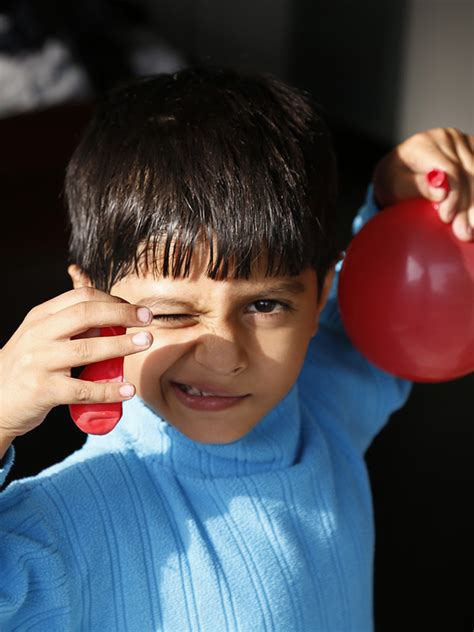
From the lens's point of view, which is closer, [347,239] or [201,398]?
[201,398]

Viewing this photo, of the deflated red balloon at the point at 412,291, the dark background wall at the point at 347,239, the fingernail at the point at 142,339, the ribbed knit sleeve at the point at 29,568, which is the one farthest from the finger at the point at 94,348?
the dark background wall at the point at 347,239

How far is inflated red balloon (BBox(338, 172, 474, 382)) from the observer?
90 centimetres

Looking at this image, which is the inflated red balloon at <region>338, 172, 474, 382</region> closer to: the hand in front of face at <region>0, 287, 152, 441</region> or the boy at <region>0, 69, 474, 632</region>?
the boy at <region>0, 69, 474, 632</region>

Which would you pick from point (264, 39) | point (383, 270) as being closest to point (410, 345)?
point (383, 270)

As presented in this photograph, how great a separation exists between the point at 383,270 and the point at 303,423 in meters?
0.18

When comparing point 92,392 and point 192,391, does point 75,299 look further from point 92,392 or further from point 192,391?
point 192,391

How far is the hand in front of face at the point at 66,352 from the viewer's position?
66 centimetres

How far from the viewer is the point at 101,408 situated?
2.25ft

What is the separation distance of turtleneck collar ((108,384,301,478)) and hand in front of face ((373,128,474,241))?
0.25 m

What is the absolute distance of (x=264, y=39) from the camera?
310 centimetres

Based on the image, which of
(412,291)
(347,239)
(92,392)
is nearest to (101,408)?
(92,392)

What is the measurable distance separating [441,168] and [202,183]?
0.28 m

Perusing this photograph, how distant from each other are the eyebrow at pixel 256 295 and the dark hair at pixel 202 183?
1cm

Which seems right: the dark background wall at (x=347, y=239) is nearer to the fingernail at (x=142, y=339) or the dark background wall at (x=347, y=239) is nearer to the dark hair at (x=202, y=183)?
the dark hair at (x=202, y=183)
